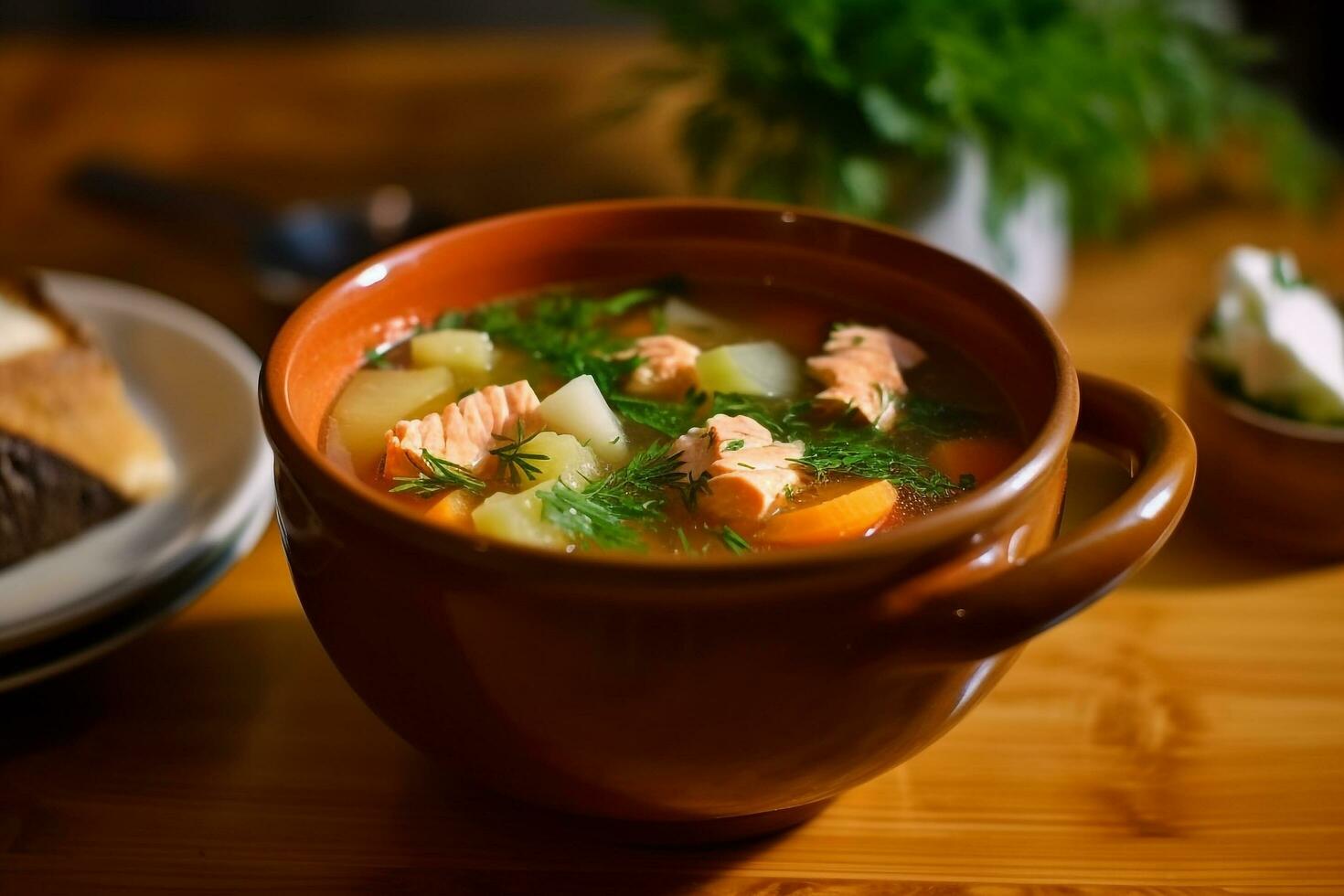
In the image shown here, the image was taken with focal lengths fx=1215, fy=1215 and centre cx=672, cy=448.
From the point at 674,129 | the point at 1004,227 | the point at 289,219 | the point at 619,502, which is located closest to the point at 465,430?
the point at 619,502

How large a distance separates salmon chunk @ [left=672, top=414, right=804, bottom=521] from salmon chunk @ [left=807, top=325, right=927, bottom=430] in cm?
10

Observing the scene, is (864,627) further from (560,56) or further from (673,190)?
(560,56)

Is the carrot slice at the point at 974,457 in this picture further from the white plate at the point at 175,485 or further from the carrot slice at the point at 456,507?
the white plate at the point at 175,485

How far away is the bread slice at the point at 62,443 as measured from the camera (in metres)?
1.59

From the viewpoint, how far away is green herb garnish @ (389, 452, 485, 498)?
117cm

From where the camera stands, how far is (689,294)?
5.06 feet

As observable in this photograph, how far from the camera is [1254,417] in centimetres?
166

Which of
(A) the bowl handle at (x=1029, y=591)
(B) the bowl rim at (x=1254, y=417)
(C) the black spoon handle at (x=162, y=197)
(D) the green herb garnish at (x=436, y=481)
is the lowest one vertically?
(C) the black spoon handle at (x=162, y=197)

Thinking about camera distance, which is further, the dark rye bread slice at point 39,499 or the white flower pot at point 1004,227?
the white flower pot at point 1004,227

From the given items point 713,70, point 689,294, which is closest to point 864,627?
point 689,294

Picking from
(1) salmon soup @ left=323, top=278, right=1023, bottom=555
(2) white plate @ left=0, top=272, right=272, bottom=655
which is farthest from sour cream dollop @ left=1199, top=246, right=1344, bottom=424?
(2) white plate @ left=0, top=272, right=272, bottom=655

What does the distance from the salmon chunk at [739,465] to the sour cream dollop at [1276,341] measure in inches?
32.5

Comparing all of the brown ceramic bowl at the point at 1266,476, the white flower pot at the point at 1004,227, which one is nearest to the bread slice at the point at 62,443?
the white flower pot at the point at 1004,227

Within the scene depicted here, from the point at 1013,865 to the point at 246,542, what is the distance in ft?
3.30
